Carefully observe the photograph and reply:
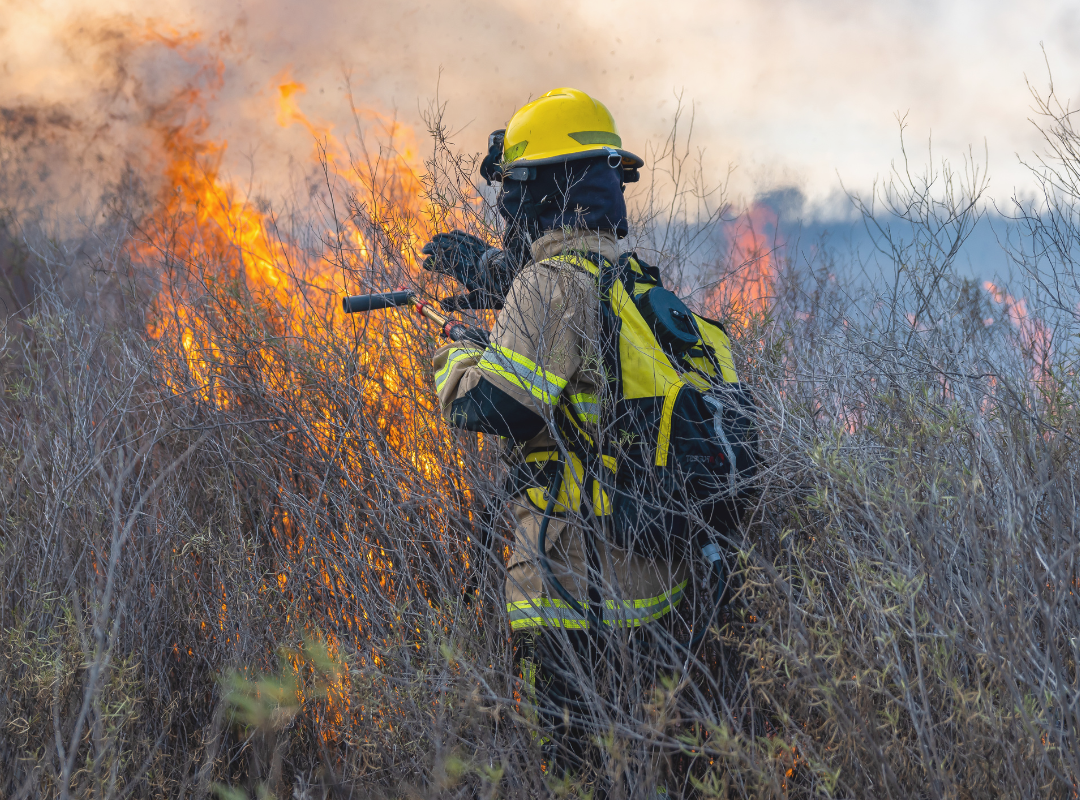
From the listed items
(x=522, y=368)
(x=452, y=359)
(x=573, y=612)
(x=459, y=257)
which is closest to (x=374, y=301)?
(x=459, y=257)

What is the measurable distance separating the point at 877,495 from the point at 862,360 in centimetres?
125

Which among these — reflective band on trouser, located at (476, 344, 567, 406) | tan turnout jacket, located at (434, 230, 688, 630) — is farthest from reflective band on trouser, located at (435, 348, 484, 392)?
reflective band on trouser, located at (476, 344, 567, 406)

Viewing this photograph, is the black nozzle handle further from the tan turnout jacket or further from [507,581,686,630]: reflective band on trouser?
[507,581,686,630]: reflective band on trouser

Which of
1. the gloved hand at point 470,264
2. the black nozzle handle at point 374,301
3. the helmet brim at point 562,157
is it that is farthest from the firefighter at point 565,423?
the black nozzle handle at point 374,301

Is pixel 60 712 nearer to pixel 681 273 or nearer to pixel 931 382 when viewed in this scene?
pixel 931 382

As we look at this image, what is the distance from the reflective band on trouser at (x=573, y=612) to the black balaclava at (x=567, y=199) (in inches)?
43.9

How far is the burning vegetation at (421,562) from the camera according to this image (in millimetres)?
1581

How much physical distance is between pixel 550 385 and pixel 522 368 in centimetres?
9

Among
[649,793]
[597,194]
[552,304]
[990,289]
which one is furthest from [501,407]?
[990,289]

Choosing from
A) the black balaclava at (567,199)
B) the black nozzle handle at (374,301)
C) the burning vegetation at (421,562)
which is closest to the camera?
the burning vegetation at (421,562)

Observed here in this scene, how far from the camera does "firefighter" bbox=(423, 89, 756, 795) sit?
75.3 inches

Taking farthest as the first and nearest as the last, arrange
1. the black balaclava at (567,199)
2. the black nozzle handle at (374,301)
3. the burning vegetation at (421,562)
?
1. the black nozzle handle at (374,301)
2. the black balaclava at (567,199)
3. the burning vegetation at (421,562)

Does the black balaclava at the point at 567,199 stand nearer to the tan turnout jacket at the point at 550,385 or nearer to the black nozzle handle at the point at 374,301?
the tan turnout jacket at the point at 550,385

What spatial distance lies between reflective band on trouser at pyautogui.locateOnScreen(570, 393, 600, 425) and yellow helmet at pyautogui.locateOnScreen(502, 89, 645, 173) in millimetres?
778
